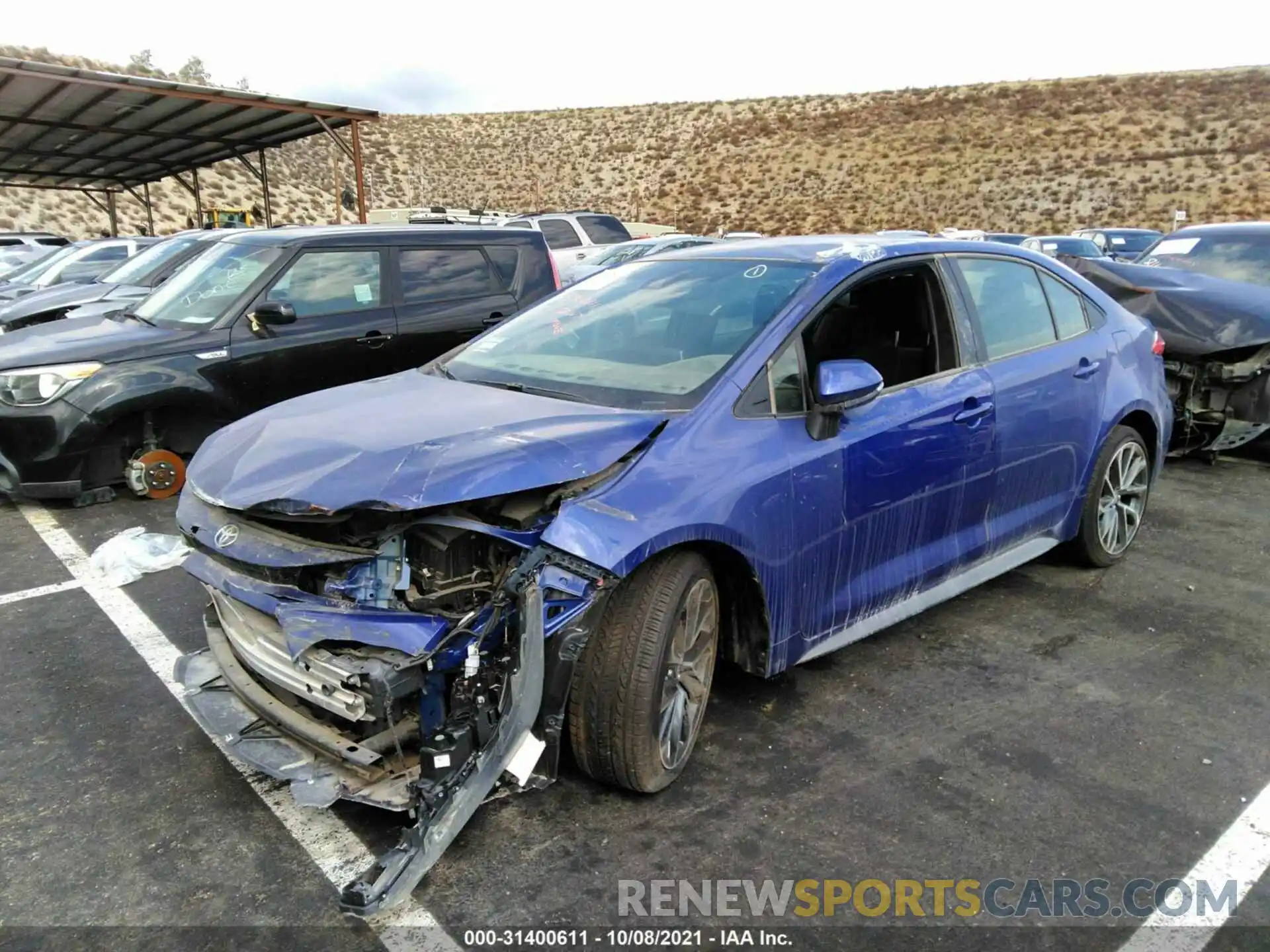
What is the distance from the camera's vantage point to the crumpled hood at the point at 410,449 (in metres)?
2.54

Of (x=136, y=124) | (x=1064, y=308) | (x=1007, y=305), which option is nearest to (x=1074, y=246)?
(x=1064, y=308)

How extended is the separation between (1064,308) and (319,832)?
4155 millimetres

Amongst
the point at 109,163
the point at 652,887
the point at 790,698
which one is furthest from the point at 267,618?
the point at 109,163

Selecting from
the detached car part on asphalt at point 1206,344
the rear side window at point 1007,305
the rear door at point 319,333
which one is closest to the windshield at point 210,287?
the rear door at point 319,333

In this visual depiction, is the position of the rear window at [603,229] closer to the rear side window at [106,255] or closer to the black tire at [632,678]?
the rear side window at [106,255]

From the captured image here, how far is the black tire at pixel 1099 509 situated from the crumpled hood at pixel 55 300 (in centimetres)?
876

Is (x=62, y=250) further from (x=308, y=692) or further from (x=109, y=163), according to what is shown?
(x=308, y=692)

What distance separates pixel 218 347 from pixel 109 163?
19045 mm

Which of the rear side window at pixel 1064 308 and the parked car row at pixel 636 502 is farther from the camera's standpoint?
the rear side window at pixel 1064 308

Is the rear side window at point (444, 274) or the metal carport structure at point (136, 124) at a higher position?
the metal carport structure at point (136, 124)

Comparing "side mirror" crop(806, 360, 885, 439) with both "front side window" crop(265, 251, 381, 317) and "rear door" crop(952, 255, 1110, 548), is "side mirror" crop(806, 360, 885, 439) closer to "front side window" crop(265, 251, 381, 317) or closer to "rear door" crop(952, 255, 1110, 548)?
"rear door" crop(952, 255, 1110, 548)

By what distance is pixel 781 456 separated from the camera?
3.10 metres

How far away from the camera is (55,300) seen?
30.3 feet

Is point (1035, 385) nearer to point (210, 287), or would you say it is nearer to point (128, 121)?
point (210, 287)
